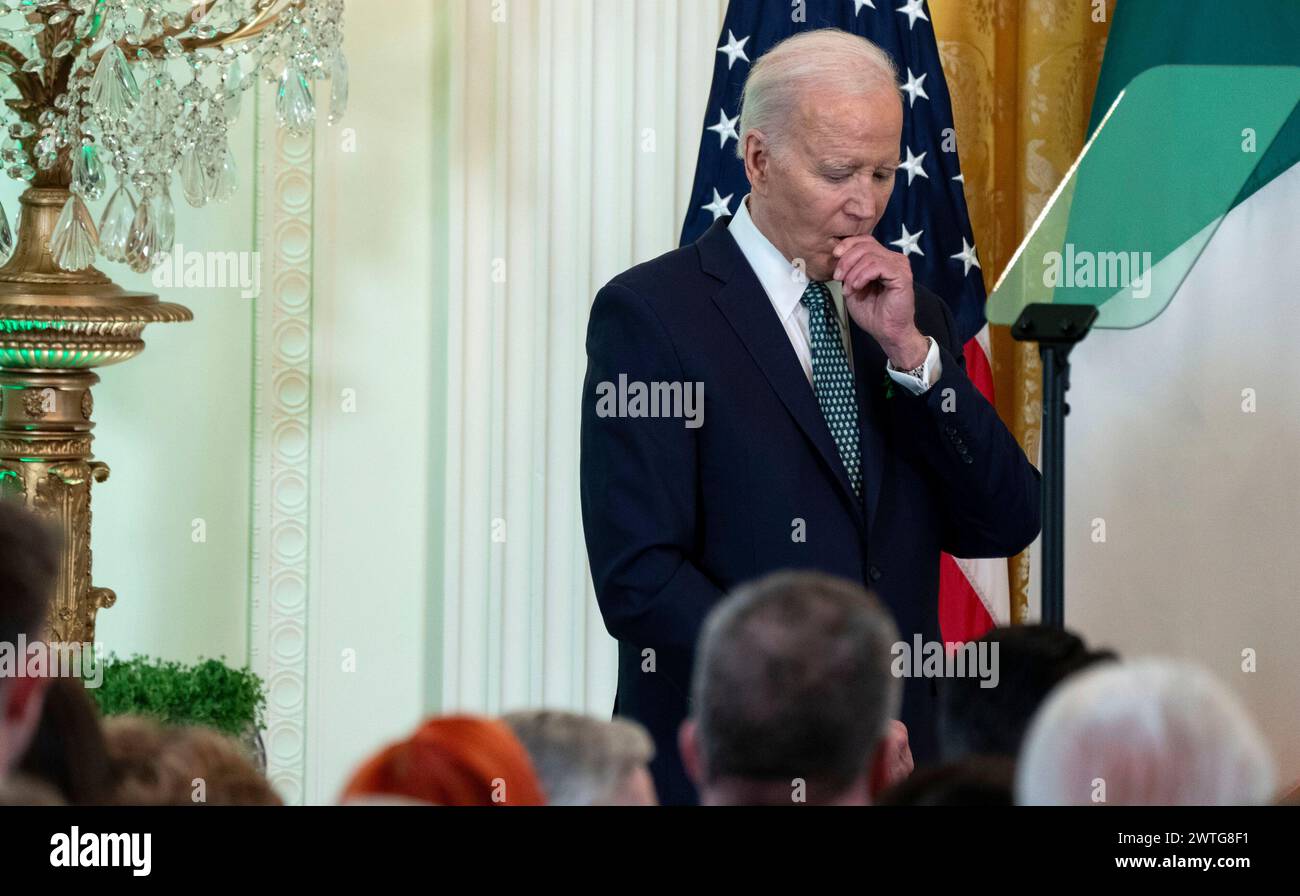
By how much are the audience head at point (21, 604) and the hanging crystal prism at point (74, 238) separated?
73.7 inches

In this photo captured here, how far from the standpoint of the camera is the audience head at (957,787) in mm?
1368

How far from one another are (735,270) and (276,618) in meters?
2.04

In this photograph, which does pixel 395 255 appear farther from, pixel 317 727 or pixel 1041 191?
pixel 1041 191

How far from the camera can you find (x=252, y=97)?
4051 millimetres

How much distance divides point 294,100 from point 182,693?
3.93ft

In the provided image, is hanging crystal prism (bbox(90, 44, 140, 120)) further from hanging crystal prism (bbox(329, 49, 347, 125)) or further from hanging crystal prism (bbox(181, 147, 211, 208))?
Answer: hanging crystal prism (bbox(329, 49, 347, 125))

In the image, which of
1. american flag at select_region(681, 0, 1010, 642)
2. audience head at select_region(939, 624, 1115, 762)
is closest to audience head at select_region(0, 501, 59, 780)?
audience head at select_region(939, 624, 1115, 762)

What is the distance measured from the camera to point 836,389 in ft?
8.07

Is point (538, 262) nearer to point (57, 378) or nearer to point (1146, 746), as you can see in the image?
point (57, 378)

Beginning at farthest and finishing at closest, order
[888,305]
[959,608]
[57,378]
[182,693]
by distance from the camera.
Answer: [959,608] → [182,693] → [57,378] → [888,305]

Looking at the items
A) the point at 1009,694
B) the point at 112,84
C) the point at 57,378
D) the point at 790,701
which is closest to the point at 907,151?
the point at 112,84

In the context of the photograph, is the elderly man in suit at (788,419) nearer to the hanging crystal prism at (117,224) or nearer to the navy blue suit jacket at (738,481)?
the navy blue suit jacket at (738,481)

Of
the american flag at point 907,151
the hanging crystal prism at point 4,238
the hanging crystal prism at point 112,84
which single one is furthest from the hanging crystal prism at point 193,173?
the american flag at point 907,151

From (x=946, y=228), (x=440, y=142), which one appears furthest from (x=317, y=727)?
(x=946, y=228)
